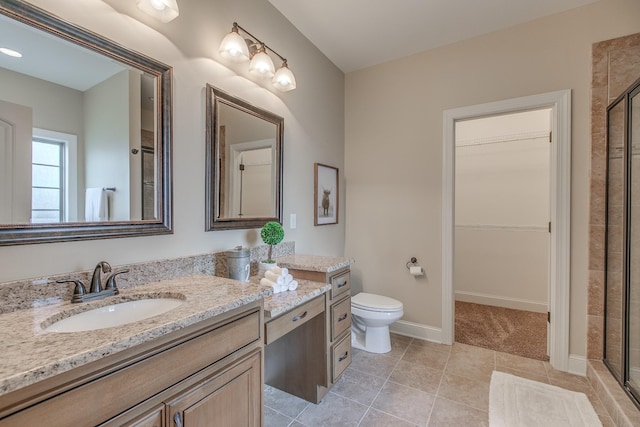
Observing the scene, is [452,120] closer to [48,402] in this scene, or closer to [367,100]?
[367,100]

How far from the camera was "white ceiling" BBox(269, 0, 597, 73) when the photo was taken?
2.12m

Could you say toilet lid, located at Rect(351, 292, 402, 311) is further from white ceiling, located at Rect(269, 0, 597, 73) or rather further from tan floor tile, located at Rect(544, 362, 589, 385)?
white ceiling, located at Rect(269, 0, 597, 73)

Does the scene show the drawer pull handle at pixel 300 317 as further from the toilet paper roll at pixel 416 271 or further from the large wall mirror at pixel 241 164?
the toilet paper roll at pixel 416 271

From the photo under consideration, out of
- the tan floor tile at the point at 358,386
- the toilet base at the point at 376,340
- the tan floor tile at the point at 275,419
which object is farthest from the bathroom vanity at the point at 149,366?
the toilet base at the point at 376,340

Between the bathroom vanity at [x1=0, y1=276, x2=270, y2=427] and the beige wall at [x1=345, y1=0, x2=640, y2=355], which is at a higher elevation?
the beige wall at [x1=345, y1=0, x2=640, y2=355]

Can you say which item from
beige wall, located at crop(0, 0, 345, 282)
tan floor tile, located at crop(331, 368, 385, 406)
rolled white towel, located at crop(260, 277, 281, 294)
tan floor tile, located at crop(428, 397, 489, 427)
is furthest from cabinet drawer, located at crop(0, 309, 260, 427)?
tan floor tile, located at crop(428, 397, 489, 427)

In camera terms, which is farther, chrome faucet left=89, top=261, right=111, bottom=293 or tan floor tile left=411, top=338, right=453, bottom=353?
tan floor tile left=411, top=338, right=453, bottom=353

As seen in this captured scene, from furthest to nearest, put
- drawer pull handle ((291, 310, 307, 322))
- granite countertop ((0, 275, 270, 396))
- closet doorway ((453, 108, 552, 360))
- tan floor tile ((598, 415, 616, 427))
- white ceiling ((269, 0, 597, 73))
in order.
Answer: closet doorway ((453, 108, 552, 360)), white ceiling ((269, 0, 597, 73)), tan floor tile ((598, 415, 616, 427)), drawer pull handle ((291, 310, 307, 322)), granite countertop ((0, 275, 270, 396))

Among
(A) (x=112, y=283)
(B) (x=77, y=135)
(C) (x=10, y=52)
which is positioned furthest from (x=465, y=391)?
(C) (x=10, y=52)

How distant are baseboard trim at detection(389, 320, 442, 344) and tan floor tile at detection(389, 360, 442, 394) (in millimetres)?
494

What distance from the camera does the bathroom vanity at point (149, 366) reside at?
0.65 meters

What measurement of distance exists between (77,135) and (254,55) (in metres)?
1.15

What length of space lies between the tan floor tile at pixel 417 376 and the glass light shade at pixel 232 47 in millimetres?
2399

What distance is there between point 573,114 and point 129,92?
2.91 metres
